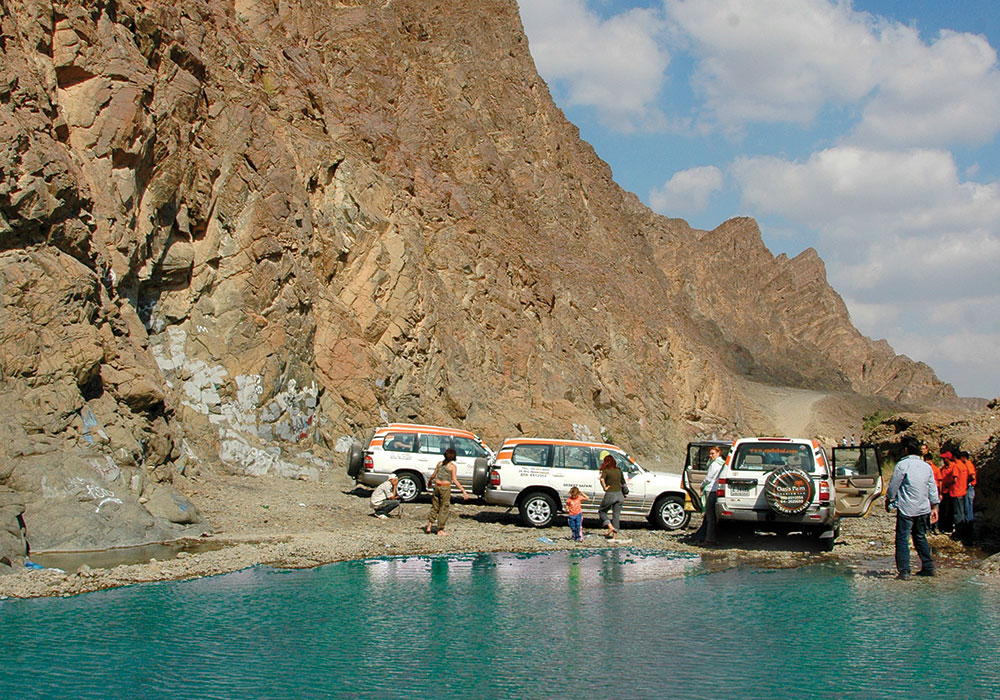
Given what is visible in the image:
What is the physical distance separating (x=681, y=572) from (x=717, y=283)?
386 feet

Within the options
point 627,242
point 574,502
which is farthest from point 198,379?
point 627,242

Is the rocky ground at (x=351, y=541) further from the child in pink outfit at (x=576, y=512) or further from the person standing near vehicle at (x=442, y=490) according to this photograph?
the person standing near vehicle at (x=442, y=490)

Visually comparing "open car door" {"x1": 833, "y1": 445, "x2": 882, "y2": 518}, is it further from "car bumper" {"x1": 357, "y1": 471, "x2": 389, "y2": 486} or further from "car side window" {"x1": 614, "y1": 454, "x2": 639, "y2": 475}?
"car bumper" {"x1": 357, "y1": 471, "x2": 389, "y2": 486}

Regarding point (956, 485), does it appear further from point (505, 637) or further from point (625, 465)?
point (505, 637)

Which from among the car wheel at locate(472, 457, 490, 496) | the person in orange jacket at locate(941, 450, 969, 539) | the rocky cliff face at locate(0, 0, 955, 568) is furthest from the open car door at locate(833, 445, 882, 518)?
the rocky cliff face at locate(0, 0, 955, 568)

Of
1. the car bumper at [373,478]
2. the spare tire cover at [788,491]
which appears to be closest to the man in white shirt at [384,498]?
the car bumper at [373,478]

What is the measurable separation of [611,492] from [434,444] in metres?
5.63

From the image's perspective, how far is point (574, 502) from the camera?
14805mm

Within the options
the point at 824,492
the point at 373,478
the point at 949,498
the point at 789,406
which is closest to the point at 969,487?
the point at 949,498

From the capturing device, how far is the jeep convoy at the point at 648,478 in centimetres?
1337

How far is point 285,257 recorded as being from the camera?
2506 cm

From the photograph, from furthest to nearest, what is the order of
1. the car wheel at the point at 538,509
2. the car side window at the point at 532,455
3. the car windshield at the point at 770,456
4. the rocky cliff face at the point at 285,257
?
the car side window at the point at 532,455 → the car wheel at the point at 538,509 → the rocky cliff face at the point at 285,257 → the car windshield at the point at 770,456

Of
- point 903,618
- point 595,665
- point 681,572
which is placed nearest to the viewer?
point 595,665

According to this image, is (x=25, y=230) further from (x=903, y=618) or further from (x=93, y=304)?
(x=903, y=618)
